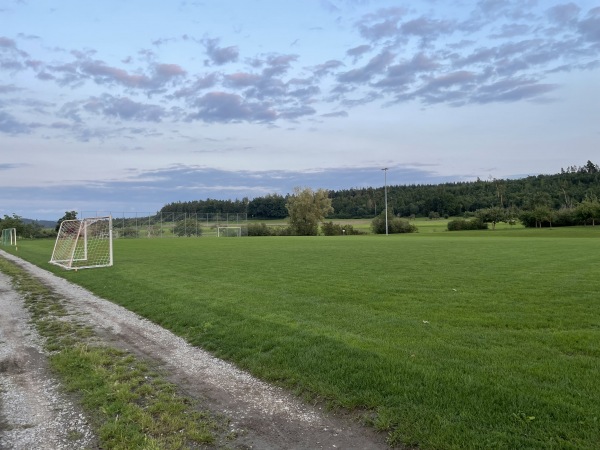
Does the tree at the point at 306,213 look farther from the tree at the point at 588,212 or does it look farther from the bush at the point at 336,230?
the tree at the point at 588,212

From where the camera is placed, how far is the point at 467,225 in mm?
88625

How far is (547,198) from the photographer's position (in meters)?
106

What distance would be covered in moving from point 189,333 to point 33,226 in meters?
90.4

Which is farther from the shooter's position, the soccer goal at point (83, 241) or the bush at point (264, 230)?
the bush at point (264, 230)

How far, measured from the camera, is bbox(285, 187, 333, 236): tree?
9156 cm

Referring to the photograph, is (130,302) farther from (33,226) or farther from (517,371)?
(33,226)

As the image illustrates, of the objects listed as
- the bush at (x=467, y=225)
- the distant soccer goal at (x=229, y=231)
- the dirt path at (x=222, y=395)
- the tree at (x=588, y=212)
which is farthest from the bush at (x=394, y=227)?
the dirt path at (x=222, y=395)

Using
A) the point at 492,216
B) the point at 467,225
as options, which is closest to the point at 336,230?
the point at 467,225

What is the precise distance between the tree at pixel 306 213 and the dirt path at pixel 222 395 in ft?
269

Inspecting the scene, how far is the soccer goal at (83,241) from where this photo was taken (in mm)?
24984

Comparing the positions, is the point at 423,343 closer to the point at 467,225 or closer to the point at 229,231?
the point at 229,231

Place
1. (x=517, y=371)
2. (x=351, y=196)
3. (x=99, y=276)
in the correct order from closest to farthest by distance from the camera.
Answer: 1. (x=517, y=371)
2. (x=99, y=276)
3. (x=351, y=196)

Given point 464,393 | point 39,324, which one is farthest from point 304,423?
point 39,324

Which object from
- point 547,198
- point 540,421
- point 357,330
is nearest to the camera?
point 540,421
